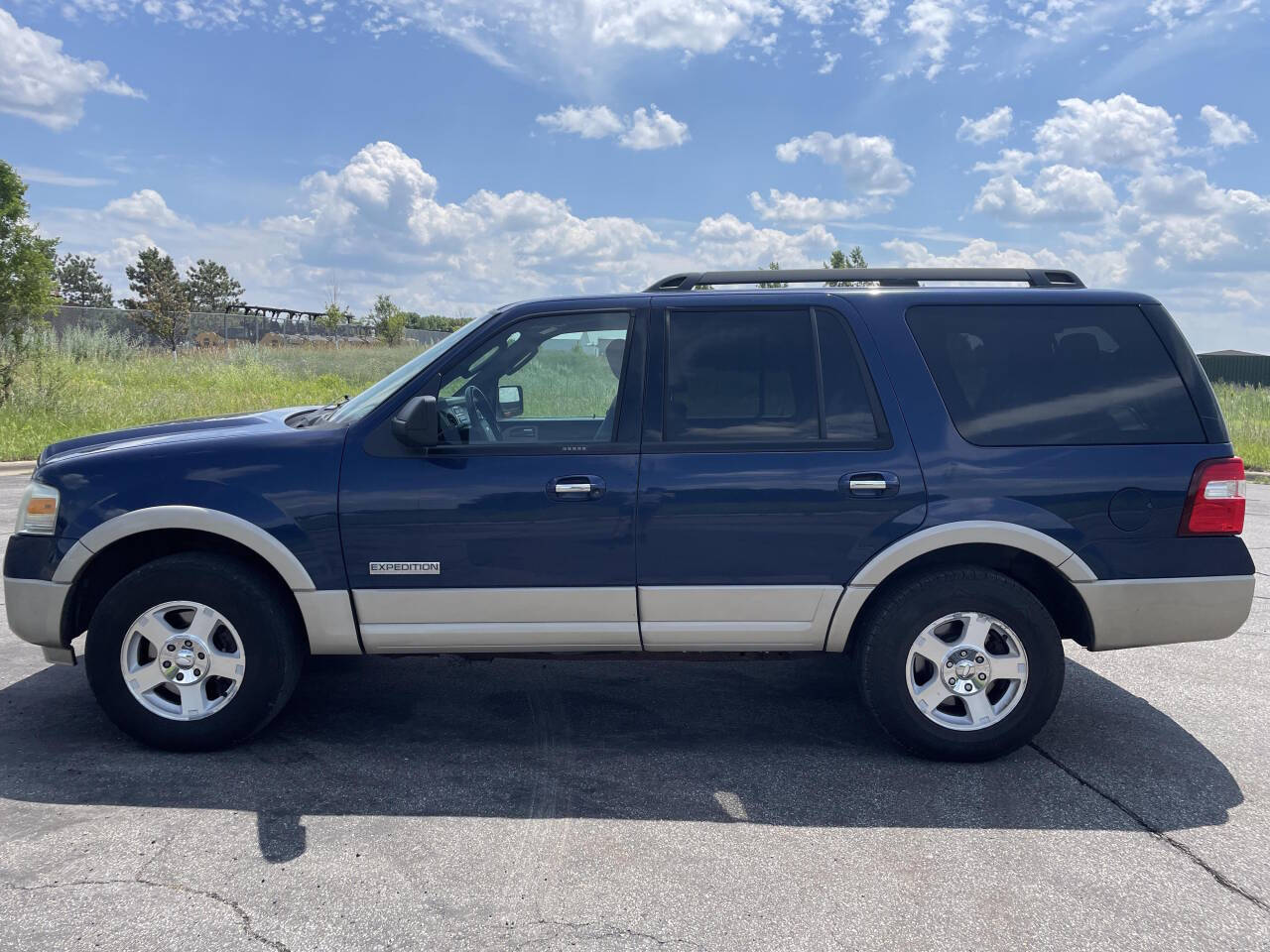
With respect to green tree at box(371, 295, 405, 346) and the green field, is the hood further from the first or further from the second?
green tree at box(371, 295, 405, 346)

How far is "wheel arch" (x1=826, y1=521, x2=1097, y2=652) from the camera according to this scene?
416cm

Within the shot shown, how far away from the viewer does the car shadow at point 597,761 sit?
3861mm

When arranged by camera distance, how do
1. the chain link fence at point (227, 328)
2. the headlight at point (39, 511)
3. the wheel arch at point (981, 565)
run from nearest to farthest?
the wheel arch at point (981, 565) → the headlight at point (39, 511) → the chain link fence at point (227, 328)

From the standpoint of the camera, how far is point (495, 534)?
4164mm

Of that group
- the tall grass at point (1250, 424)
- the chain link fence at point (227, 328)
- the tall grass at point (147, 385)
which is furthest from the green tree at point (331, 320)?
the tall grass at point (1250, 424)

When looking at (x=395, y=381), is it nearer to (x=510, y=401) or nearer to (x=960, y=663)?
(x=510, y=401)

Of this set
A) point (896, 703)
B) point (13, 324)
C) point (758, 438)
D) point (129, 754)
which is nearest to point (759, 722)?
point (896, 703)

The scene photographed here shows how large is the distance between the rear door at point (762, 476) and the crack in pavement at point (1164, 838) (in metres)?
1.13

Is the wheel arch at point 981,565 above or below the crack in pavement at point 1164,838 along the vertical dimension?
above

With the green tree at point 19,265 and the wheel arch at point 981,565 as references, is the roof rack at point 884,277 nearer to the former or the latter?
the wheel arch at point 981,565

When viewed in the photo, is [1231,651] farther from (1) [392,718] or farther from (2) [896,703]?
(1) [392,718]

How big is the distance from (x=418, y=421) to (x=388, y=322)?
1853 inches

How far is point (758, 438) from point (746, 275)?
82cm

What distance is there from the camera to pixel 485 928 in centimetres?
304
